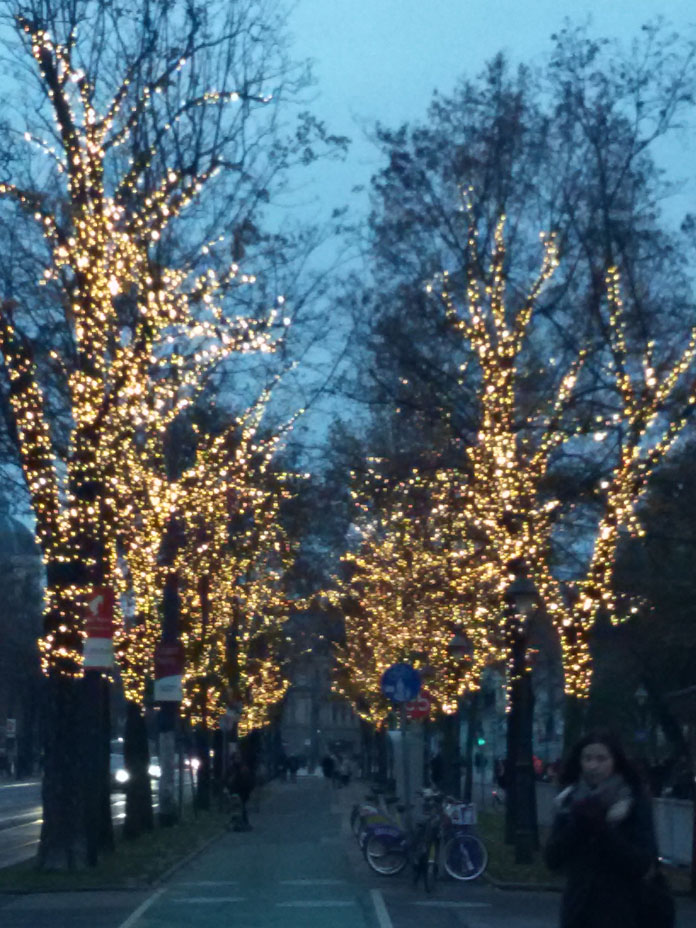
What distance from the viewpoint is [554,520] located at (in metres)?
24.7

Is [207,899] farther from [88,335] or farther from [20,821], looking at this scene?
[20,821]

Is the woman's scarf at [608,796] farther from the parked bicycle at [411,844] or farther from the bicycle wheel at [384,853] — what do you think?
the bicycle wheel at [384,853]

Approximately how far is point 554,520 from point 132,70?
9086mm

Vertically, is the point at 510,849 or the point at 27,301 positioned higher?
the point at 27,301

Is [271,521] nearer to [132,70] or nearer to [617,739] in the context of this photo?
[132,70]

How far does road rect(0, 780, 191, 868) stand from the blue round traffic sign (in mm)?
6439

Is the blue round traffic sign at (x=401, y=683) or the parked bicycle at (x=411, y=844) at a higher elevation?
the blue round traffic sign at (x=401, y=683)

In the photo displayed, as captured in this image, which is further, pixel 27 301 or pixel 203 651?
pixel 203 651

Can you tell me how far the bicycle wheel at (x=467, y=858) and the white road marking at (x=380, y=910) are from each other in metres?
1.68

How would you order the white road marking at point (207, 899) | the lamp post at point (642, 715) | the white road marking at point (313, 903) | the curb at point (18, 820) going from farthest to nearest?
the lamp post at point (642, 715) < the curb at point (18, 820) < the white road marking at point (207, 899) < the white road marking at point (313, 903)

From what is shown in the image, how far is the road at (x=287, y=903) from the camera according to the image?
16.5m

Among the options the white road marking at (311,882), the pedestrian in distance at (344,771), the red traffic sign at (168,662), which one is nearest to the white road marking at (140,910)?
the white road marking at (311,882)

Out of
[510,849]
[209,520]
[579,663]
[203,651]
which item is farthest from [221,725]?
[579,663]

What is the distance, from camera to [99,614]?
807 inches
